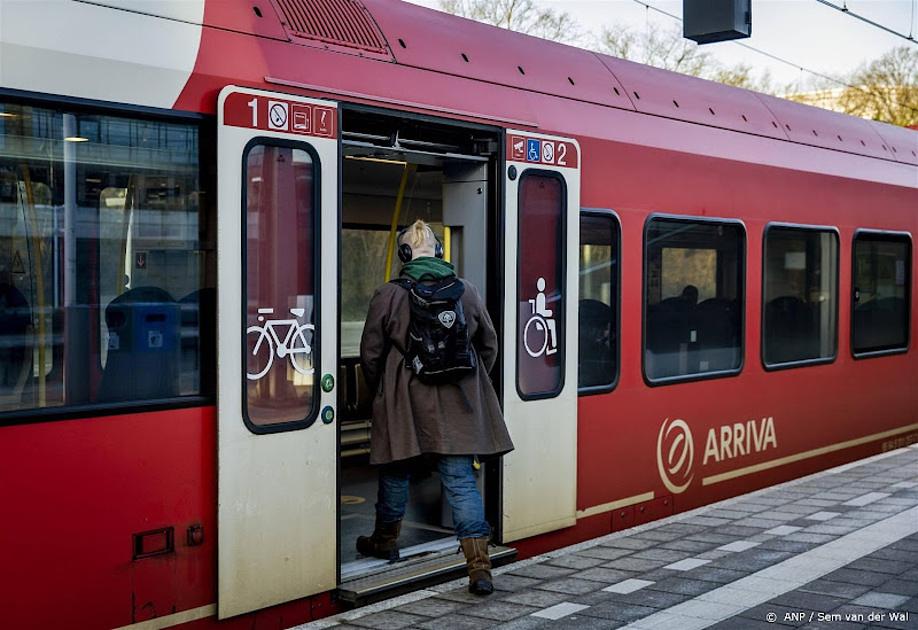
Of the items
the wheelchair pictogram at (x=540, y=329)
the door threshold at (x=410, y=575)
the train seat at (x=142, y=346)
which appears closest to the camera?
the train seat at (x=142, y=346)

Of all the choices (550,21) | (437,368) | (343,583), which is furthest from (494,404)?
(550,21)

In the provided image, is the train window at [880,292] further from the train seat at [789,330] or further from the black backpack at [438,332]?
the black backpack at [438,332]

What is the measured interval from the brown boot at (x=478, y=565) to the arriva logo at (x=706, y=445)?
1.93 metres

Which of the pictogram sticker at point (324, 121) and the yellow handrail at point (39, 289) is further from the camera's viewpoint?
the pictogram sticker at point (324, 121)

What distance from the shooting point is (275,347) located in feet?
15.2

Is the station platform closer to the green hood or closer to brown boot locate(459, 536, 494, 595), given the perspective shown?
brown boot locate(459, 536, 494, 595)

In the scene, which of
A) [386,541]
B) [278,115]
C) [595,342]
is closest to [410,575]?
[386,541]

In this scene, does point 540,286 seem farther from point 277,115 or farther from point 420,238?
point 277,115

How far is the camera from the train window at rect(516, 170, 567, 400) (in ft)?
19.2

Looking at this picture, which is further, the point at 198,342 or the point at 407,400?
the point at 407,400

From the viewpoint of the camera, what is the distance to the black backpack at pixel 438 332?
202 inches

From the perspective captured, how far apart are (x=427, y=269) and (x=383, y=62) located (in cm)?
94

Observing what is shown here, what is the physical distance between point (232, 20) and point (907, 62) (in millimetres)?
32064

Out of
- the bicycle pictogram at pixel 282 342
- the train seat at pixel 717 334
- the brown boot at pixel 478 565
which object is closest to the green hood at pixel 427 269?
the bicycle pictogram at pixel 282 342
